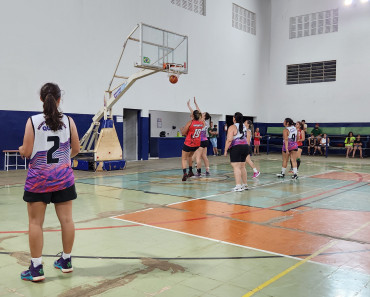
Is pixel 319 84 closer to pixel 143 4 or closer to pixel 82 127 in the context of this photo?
pixel 143 4

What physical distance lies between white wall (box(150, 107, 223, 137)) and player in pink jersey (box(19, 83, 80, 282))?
17670mm

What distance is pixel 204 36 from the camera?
68.4 ft

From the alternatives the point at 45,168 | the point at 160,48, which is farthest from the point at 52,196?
the point at 160,48

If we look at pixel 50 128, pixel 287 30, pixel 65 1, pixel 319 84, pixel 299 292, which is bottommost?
pixel 299 292

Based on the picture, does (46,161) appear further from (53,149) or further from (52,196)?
(52,196)

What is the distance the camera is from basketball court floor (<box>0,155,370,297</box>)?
3.67m

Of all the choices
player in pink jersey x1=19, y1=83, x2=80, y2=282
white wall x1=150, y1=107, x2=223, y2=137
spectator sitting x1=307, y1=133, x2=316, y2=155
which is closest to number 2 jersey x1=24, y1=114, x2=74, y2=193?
player in pink jersey x1=19, y1=83, x2=80, y2=282

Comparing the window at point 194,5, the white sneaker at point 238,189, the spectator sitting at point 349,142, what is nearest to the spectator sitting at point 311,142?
the spectator sitting at point 349,142

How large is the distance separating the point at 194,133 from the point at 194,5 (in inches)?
480

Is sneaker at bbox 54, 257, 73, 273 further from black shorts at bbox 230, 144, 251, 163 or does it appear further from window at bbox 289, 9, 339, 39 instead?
window at bbox 289, 9, 339, 39

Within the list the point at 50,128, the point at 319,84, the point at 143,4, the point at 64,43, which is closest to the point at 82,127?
the point at 64,43

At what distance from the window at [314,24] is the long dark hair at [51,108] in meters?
23.0

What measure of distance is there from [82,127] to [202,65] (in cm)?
824

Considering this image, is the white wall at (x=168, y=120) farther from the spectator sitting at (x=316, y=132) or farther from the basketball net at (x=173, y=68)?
the basketball net at (x=173, y=68)
